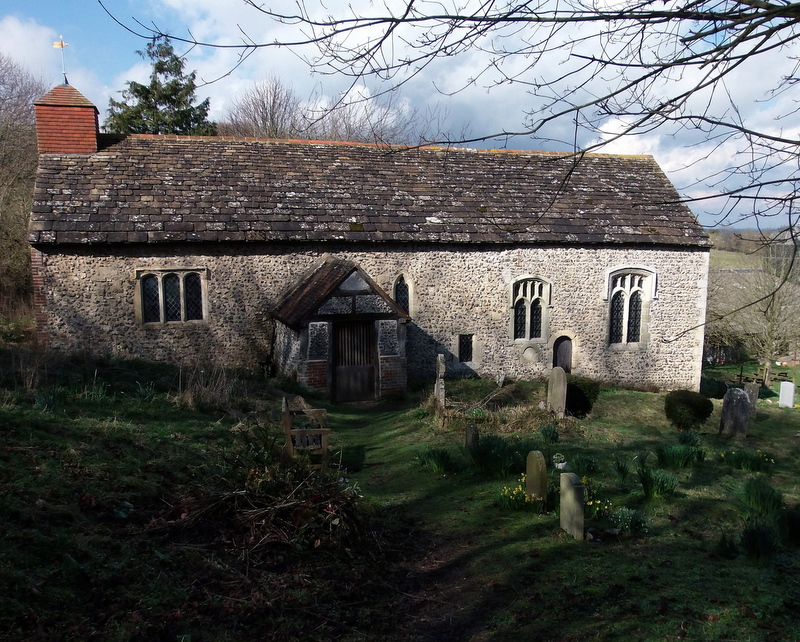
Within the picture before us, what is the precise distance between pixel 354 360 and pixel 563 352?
23.6ft

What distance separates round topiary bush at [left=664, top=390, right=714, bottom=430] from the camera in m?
14.3

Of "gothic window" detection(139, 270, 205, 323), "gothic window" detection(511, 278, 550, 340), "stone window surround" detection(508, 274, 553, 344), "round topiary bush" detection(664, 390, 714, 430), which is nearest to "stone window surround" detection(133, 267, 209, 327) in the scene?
"gothic window" detection(139, 270, 205, 323)

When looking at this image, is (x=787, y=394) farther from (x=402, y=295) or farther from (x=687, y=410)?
(x=402, y=295)

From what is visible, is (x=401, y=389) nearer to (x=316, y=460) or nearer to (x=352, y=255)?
(x=352, y=255)

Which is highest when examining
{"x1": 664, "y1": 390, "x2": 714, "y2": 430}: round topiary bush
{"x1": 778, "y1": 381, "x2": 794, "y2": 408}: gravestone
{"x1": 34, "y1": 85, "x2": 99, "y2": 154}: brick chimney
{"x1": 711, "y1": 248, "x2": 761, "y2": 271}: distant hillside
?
{"x1": 34, "y1": 85, "x2": 99, "y2": 154}: brick chimney

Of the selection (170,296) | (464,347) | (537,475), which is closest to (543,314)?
(464,347)

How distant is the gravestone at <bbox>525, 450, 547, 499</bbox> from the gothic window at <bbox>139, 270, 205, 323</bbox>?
1110cm

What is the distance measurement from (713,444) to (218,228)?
1267 centimetres

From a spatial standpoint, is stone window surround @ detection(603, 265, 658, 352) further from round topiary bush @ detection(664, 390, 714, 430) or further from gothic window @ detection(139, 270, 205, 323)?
gothic window @ detection(139, 270, 205, 323)

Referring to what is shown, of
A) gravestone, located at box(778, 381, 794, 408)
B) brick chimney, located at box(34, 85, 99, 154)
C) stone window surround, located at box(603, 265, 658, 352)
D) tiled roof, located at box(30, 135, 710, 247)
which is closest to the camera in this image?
tiled roof, located at box(30, 135, 710, 247)

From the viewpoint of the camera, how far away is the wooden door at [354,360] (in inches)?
555

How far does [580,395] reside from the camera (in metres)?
14.8

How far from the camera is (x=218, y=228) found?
14.7m

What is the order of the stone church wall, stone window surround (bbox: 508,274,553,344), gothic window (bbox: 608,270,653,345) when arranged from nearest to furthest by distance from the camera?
the stone church wall
stone window surround (bbox: 508,274,553,344)
gothic window (bbox: 608,270,653,345)
